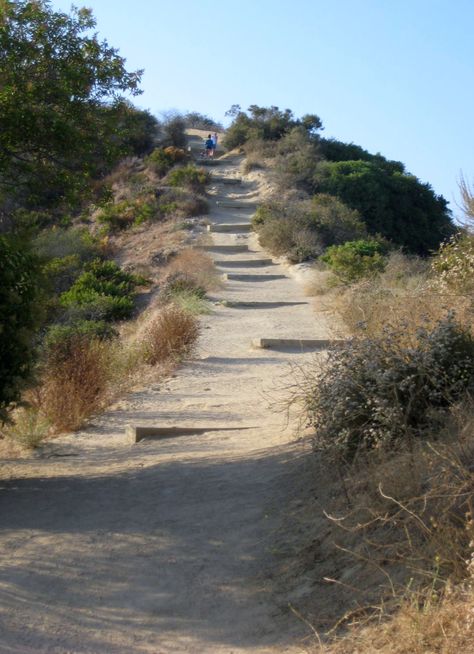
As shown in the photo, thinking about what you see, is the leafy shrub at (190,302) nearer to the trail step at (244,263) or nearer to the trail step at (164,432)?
the trail step at (244,263)

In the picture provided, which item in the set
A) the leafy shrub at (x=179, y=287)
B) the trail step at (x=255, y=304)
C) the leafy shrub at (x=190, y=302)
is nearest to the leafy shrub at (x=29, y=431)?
the leafy shrub at (x=190, y=302)

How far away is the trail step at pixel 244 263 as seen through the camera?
88.8ft

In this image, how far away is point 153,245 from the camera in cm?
3067

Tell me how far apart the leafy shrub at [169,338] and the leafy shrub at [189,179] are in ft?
75.5

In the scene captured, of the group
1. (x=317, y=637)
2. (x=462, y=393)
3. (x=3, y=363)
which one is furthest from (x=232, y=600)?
(x=3, y=363)

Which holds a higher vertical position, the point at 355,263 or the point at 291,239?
the point at 291,239

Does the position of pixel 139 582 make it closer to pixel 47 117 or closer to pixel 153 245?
pixel 47 117

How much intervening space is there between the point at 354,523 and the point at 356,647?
146 cm

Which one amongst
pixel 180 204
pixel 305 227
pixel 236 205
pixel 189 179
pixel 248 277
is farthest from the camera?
A: pixel 189 179

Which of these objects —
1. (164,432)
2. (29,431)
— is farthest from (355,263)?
(29,431)

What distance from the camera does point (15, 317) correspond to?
7441 millimetres

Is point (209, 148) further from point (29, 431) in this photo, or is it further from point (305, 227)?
point (29, 431)

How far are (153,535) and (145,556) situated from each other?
1.43ft

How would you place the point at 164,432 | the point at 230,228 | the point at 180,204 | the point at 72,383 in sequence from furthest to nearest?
the point at 180,204 → the point at 230,228 → the point at 72,383 → the point at 164,432
